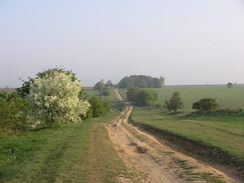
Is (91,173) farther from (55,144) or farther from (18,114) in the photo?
(18,114)

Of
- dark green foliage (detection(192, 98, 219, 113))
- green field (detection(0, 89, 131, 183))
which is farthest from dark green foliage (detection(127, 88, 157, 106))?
green field (detection(0, 89, 131, 183))

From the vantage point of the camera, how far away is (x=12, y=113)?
32969 millimetres

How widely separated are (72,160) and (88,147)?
4182 millimetres

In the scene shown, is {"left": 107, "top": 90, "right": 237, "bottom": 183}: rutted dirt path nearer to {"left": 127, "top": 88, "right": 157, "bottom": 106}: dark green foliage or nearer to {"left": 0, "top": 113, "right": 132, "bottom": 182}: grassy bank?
{"left": 0, "top": 113, "right": 132, "bottom": 182}: grassy bank

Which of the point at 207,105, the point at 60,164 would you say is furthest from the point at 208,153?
the point at 207,105

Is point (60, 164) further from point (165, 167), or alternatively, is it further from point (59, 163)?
point (165, 167)

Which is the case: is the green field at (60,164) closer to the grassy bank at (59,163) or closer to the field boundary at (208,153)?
the grassy bank at (59,163)

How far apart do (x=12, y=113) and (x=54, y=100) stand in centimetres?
501

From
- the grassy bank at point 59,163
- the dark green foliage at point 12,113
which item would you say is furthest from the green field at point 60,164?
the dark green foliage at point 12,113

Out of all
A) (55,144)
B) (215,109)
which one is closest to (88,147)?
(55,144)

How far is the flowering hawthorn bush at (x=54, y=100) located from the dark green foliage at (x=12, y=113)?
4.37 feet

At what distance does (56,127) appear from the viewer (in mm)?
35938

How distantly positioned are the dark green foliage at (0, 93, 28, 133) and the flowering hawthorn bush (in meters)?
1.33

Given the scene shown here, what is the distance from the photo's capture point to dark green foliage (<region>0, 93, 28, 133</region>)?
102 feet
